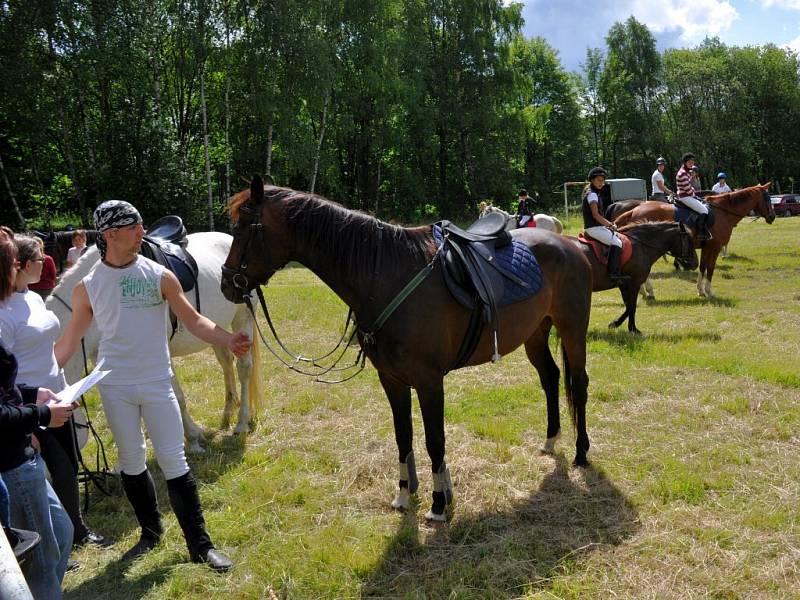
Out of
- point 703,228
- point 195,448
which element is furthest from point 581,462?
point 703,228

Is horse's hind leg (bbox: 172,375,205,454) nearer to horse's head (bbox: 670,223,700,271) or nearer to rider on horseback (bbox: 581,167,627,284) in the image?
rider on horseback (bbox: 581,167,627,284)

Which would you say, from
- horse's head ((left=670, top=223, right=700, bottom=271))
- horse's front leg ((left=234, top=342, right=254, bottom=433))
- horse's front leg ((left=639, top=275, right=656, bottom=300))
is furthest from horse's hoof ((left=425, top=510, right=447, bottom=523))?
horse's front leg ((left=639, top=275, right=656, bottom=300))

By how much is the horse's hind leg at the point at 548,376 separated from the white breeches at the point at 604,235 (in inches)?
167

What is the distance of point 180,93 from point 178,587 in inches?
916

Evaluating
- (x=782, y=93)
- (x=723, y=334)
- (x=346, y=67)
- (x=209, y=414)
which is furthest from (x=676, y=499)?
(x=782, y=93)

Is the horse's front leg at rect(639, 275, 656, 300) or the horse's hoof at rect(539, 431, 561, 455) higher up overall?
the horse's front leg at rect(639, 275, 656, 300)

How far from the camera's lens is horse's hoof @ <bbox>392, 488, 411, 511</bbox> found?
3986mm

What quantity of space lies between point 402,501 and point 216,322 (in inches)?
103

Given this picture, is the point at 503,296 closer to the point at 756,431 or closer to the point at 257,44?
the point at 756,431

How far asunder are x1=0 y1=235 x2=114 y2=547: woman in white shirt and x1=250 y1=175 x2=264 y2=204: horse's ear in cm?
126

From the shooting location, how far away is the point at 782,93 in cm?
4906

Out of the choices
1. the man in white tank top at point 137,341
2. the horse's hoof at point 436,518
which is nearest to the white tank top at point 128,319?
the man in white tank top at point 137,341

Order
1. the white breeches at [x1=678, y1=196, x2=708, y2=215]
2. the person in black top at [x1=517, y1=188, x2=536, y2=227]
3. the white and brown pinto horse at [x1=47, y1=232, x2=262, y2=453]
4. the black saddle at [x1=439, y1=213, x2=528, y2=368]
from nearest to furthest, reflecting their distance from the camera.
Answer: the black saddle at [x1=439, y1=213, x2=528, y2=368] < the white and brown pinto horse at [x1=47, y1=232, x2=262, y2=453] < the white breeches at [x1=678, y1=196, x2=708, y2=215] < the person in black top at [x1=517, y1=188, x2=536, y2=227]

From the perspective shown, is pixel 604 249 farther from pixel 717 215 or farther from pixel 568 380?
pixel 717 215
